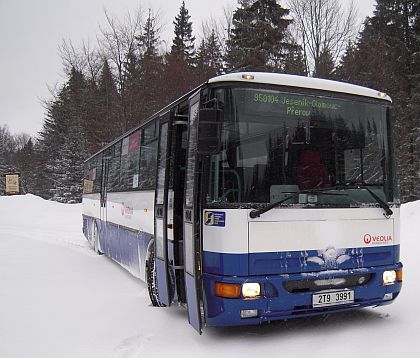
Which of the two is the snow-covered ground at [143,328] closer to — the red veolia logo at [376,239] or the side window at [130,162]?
the red veolia logo at [376,239]

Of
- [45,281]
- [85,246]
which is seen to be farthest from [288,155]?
[85,246]

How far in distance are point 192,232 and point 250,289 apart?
0.89m

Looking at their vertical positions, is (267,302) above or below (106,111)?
below

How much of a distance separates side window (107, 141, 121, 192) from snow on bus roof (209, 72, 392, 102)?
18.4 ft

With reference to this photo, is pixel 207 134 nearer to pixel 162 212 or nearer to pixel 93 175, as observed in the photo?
pixel 162 212

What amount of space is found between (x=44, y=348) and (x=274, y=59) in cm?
2644

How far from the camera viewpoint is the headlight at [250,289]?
15.8 feet

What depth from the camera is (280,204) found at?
4.96m

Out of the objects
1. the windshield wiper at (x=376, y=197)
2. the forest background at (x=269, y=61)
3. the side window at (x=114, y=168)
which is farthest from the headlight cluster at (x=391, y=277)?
the forest background at (x=269, y=61)

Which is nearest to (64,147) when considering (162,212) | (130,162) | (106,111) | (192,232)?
(106,111)

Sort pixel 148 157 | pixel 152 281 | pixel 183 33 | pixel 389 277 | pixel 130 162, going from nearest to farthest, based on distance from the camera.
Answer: pixel 389 277, pixel 152 281, pixel 148 157, pixel 130 162, pixel 183 33

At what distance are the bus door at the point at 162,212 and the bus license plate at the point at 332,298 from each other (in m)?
1.96

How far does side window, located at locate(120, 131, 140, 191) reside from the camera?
28.1 feet

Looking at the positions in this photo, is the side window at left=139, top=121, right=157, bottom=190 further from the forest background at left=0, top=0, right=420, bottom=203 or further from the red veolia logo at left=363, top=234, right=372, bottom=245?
the forest background at left=0, top=0, right=420, bottom=203
